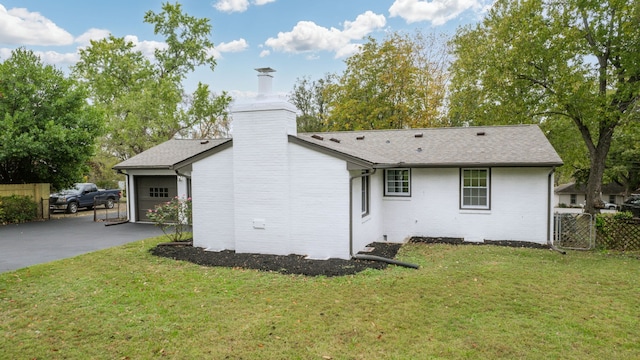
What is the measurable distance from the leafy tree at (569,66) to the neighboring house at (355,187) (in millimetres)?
5335

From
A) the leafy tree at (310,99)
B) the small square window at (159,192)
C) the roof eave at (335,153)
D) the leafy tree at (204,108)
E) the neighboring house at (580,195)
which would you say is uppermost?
the leafy tree at (310,99)

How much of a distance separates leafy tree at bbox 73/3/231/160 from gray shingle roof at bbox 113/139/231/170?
29.1 ft

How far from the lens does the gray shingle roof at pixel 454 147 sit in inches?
471

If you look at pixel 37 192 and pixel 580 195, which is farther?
pixel 580 195

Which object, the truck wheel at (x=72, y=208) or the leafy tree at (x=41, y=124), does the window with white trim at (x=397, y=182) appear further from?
the truck wheel at (x=72, y=208)

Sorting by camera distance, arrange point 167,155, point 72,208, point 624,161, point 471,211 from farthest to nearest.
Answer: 1. point 624,161
2. point 72,208
3. point 167,155
4. point 471,211

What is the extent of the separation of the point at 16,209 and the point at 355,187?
53.9 feet

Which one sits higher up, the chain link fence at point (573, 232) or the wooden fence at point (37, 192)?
the wooden fence at point (37, 192)

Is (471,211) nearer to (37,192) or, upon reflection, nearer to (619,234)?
(619,234)

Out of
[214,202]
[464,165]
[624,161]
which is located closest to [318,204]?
[214,202]

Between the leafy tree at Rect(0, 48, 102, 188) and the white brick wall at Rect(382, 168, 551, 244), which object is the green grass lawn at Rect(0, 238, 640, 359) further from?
the leafy tree at Rect(0, 48, 102, 188)

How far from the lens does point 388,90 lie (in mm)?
30562

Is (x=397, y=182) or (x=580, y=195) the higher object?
(x=397, y=182)

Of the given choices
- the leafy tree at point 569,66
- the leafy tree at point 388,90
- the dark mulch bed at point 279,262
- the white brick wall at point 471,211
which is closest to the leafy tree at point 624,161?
the leafy tree at point 388,90
